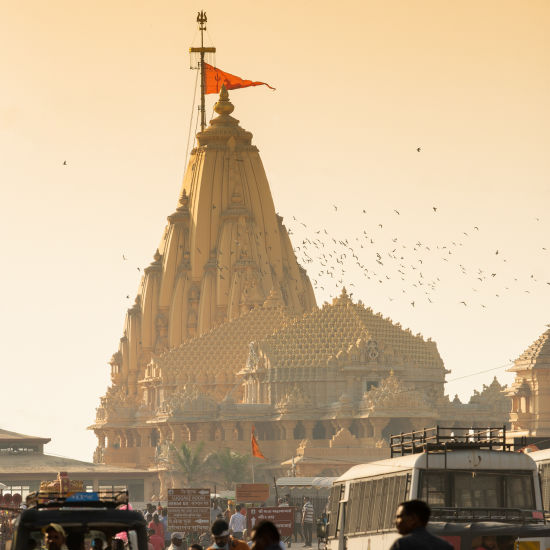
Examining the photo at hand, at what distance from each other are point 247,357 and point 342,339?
935cm

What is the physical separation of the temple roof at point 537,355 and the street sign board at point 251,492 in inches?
2194

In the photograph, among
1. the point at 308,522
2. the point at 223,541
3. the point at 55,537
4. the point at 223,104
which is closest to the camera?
the point at 55,537

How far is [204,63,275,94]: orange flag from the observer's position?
452ft

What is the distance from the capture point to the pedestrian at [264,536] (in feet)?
64.9

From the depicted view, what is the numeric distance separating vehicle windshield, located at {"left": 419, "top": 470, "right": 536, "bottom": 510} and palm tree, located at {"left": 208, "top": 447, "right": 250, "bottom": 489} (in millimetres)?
77063

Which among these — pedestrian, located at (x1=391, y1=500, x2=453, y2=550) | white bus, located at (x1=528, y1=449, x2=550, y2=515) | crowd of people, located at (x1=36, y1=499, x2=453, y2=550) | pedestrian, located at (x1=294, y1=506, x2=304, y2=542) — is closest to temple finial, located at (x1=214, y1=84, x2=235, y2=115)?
pedestrian, located at (x1=294, y1=506, x2=304, y2=542)

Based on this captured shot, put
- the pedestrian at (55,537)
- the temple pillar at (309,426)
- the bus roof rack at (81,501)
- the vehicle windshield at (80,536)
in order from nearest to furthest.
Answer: the pedestrian at (55,537) < the vehicle windshield at (80,536) < the bus roof rack at (81,501) < the temple pillar at (309,426)

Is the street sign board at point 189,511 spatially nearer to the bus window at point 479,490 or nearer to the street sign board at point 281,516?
the street sign board at point 281,516

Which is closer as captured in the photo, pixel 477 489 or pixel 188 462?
pixel 477 489

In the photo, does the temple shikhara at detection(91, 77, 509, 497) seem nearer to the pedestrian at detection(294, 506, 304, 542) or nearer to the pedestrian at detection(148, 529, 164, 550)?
the pedestrian at detection(294, 506, 304, 542)

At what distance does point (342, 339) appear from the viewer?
12019 centimetres

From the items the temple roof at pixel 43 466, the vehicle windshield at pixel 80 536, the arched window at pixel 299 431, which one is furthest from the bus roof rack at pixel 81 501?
the arched window at pixel 299 431

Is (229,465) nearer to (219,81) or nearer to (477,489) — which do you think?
(219,81)

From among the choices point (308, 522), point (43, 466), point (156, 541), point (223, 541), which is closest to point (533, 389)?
point (43, 466)
